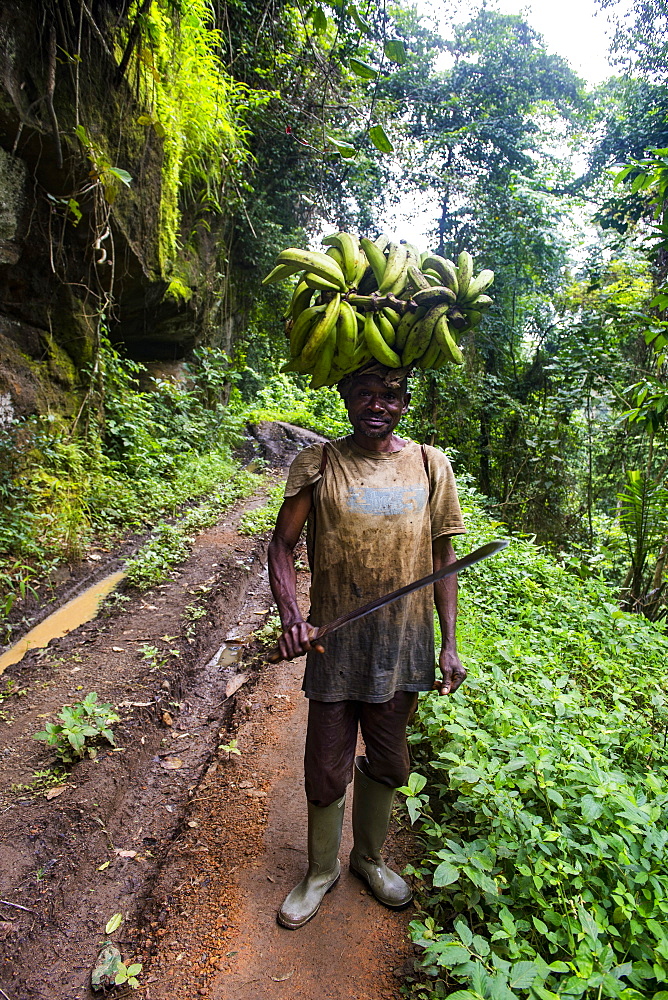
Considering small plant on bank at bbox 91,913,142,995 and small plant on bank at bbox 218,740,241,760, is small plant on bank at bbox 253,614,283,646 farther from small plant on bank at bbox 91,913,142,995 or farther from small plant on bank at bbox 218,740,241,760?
small plant on bank at bbox 91,913,142,995

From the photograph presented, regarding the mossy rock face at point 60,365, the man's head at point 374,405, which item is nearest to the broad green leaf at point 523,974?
the man's head at point 374,405

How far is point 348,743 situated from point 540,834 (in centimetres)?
73

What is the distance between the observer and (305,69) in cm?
949

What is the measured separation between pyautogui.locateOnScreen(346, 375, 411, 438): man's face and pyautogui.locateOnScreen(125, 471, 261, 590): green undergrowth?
375cm

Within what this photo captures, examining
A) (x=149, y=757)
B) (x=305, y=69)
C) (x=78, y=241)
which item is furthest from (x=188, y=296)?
(x=149, y=757)

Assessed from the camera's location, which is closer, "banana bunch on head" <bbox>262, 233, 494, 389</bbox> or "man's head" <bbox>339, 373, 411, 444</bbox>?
"banana bunch on head" <bbox>262, 233, 494, 389</bbox>

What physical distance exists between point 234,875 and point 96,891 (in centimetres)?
58

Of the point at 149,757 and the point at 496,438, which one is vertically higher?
the point at 496,438

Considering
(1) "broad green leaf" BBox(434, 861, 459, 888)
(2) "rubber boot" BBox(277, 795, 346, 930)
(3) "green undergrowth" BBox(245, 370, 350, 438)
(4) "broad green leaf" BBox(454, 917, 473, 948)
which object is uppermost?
(3) "green undergrowth" BBox(245, 370, 350, 438)

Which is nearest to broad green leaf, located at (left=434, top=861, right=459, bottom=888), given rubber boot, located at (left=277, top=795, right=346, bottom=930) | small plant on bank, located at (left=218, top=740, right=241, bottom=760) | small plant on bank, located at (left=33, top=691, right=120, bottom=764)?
rubber boot, located at (left=277, top=795, right=346, bottom=930)

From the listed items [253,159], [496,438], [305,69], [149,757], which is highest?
[305,69]

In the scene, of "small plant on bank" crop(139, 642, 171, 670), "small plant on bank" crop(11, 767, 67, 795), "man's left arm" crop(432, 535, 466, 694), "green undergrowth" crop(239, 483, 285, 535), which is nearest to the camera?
"man's left arm" crop(432, 535, 466, 694)

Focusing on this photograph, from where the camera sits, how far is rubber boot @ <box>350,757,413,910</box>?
220 cm

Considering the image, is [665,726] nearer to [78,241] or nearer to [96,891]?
[96,891]
